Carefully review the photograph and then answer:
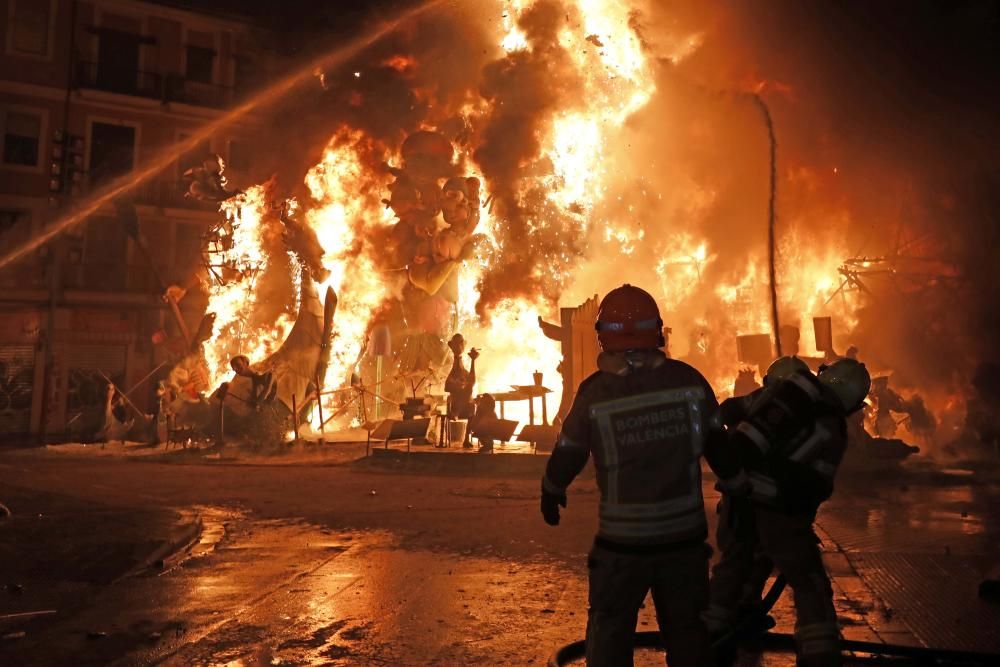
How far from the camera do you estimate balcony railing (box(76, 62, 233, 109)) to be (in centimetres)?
2819

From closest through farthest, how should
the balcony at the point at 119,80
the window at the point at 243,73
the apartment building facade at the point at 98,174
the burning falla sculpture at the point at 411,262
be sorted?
the burning falla sculpture at the point at 411,262 → the apartment building facade at the point at 98,174 → the balcony at the point at 119,80 → the window at the point at 243,73

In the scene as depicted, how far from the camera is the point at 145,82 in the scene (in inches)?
1158

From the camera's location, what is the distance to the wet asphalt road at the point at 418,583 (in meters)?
4.77

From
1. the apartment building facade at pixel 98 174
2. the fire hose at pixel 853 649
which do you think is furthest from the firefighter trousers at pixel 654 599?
the apartment building facade at pixel 98 174

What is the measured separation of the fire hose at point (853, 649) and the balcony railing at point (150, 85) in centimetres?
2928

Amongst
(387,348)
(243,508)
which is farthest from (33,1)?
(243,508)

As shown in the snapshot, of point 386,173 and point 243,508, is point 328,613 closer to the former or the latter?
point 243,508

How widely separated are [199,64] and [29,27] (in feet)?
18.9

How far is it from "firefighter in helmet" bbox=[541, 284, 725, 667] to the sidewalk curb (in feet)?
15.4

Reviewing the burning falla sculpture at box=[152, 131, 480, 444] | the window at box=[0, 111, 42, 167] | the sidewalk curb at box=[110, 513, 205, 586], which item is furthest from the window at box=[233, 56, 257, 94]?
the sidewalk curb at box=[110, 513, 205, 586]

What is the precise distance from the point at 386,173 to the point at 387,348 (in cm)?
539

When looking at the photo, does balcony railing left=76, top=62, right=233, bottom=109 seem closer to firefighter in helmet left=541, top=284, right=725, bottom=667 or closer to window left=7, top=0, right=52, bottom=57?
window left=7, top=0, right=52, bottom=57

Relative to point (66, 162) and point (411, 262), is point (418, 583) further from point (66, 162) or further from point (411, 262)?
point (66, 162)

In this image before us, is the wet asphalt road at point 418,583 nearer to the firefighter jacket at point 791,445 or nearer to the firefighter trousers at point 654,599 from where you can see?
the firefighter jacket at point 791,445
